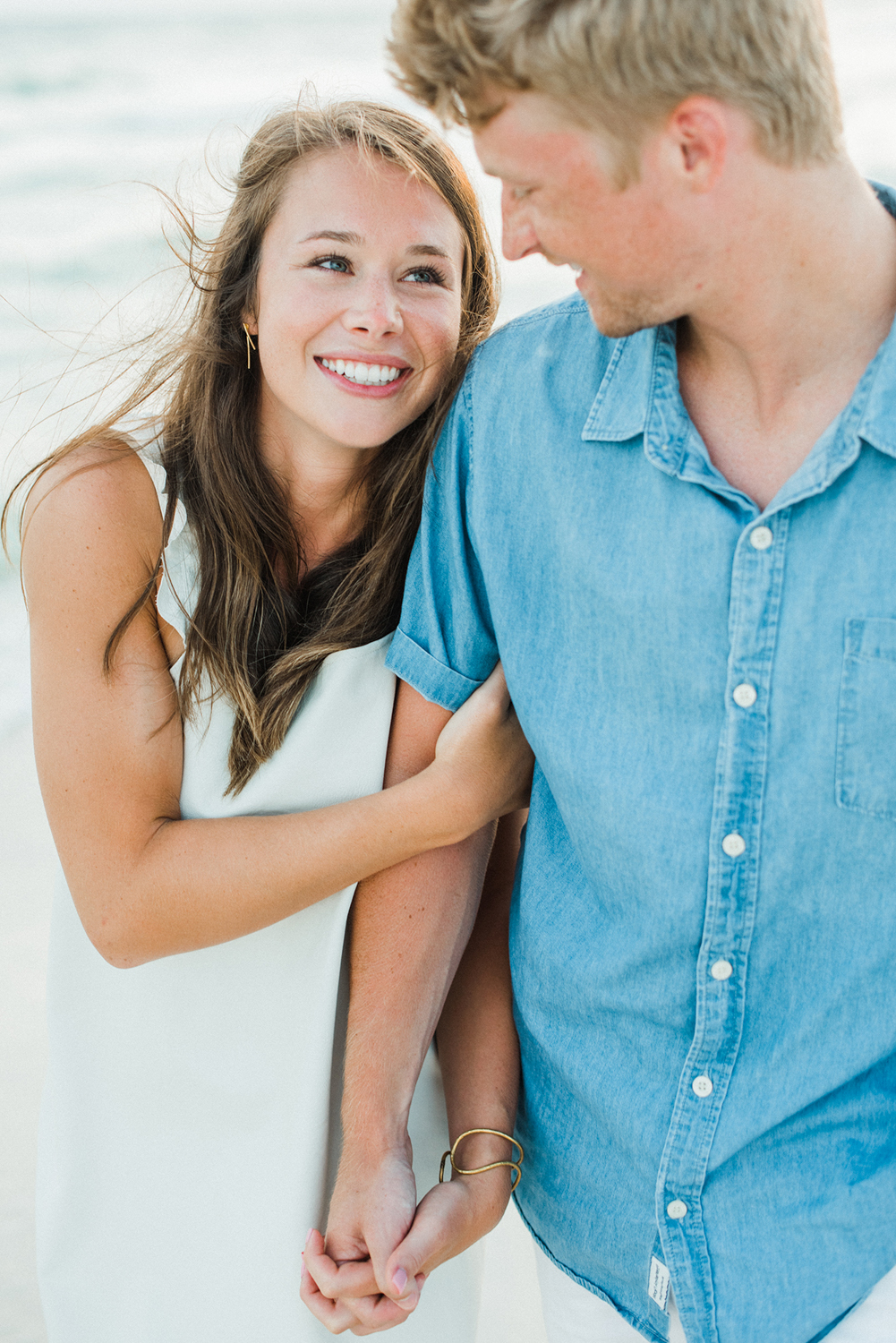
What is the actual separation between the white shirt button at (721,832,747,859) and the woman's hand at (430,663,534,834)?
42 cm

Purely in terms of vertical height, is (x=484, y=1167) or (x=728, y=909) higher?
(x=728, y=909)

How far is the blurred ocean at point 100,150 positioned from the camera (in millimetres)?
4645

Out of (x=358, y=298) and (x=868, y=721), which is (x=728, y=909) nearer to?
(x=868, y=721)

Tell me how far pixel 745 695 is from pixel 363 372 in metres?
0.79

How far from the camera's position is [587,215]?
52.4 inches

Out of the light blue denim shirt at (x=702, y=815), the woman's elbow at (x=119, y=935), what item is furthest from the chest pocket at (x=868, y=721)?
the woman's elbow at (x=119, y=935)

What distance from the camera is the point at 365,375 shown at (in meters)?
1.80

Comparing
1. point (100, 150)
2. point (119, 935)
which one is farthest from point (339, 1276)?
point (100, 150)

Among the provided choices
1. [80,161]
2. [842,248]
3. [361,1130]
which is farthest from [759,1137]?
[80,161]

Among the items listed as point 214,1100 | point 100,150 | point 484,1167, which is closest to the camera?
point 484,1167

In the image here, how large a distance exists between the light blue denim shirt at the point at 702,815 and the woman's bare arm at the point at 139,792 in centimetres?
23

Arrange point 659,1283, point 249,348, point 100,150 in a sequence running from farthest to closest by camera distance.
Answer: point 100,150 → point 249,348 → point 659,1283

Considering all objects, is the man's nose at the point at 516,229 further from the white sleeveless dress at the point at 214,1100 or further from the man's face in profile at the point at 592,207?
the white sleeveless dress at the point at 214,1100

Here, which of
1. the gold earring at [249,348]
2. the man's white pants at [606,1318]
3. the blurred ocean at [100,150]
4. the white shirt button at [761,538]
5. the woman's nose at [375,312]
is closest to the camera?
the white shirt button at [761,538]
